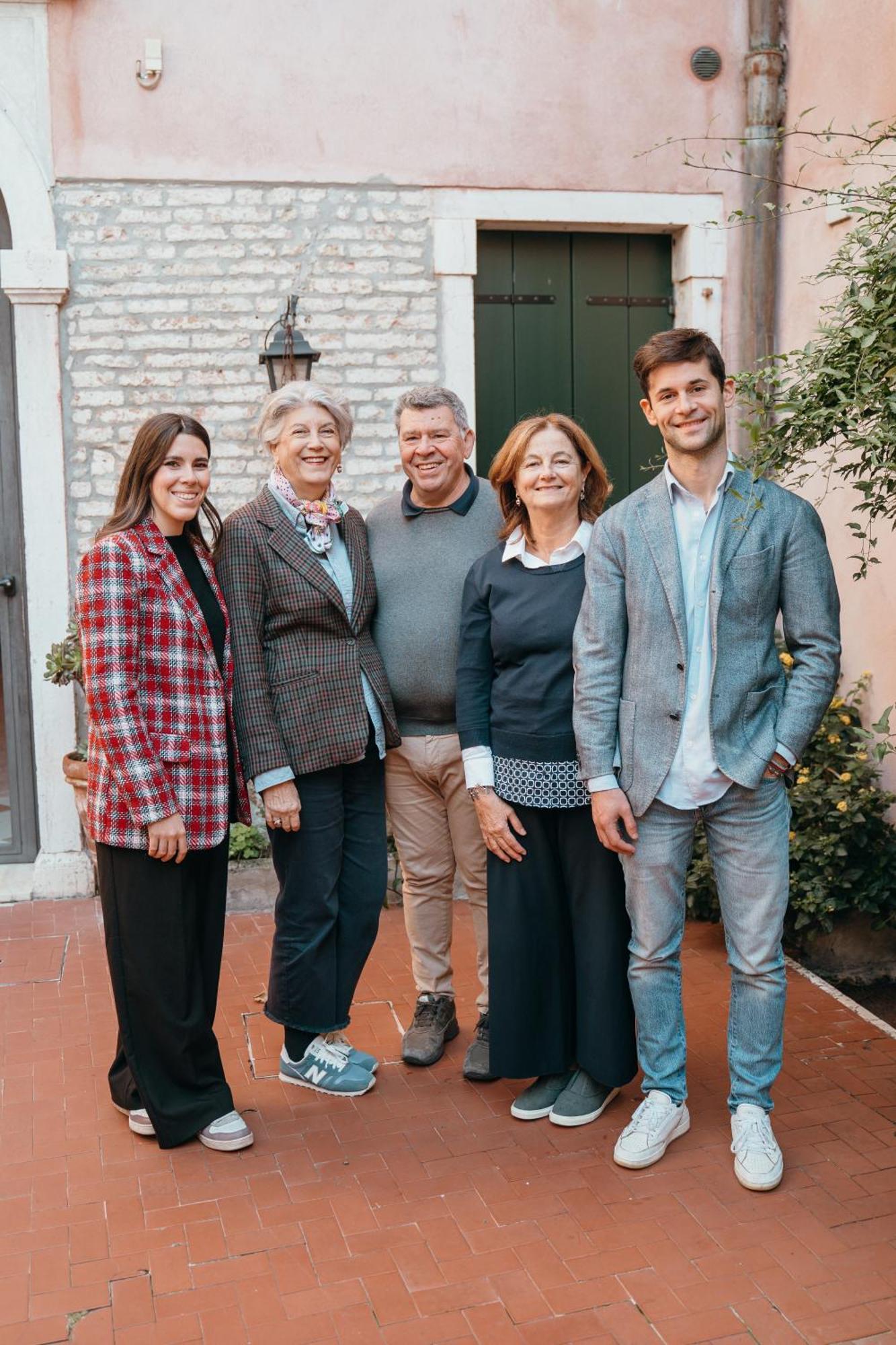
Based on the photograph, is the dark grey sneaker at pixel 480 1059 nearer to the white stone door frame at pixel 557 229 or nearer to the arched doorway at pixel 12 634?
the arched doorway at pixel 12 634

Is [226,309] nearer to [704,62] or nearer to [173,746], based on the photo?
[704,62]

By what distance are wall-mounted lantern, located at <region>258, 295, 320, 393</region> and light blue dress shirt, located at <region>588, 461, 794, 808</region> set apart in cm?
261

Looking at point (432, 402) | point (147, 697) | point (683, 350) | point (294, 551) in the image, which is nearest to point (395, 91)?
point (432, 402)

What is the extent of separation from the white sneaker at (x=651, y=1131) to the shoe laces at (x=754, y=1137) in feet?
0.52

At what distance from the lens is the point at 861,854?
466 centimetres

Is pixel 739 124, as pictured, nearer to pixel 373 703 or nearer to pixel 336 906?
pixel 373 703

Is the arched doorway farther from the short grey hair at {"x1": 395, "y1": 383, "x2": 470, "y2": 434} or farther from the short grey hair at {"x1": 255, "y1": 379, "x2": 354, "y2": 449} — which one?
the short grey hair at {"x1": 395, "y1": 383, "x2": 470, "y2": 434}

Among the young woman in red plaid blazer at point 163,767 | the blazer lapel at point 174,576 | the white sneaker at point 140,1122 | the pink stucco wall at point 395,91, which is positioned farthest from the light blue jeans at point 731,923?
the pink stucco wall at point 395,91

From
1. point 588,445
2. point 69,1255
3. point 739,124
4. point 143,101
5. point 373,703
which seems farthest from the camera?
point 739,124

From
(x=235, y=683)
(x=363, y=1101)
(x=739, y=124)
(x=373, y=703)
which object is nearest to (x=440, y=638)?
(x=373, y=703)

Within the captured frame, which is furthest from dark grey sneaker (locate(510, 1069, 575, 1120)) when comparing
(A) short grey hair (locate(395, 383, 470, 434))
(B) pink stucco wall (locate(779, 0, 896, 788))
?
(B) pink stucco wall (locate(779, 0, 896, 788))

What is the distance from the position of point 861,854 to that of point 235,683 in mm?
2573

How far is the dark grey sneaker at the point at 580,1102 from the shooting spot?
337cm

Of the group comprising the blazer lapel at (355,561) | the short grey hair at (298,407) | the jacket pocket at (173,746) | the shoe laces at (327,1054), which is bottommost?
the shoe laces at (327,1054)
